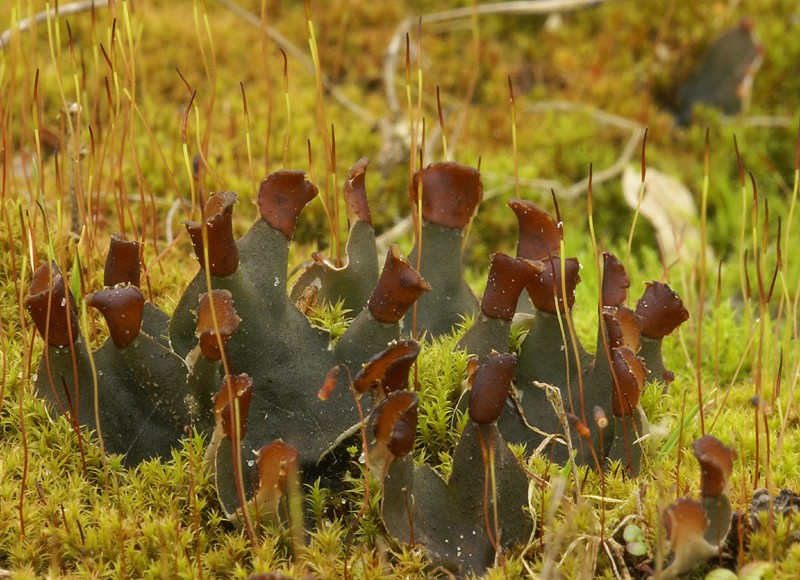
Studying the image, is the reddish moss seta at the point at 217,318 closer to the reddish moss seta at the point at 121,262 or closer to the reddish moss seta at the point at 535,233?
the reddish moss seta at the point at 121,262

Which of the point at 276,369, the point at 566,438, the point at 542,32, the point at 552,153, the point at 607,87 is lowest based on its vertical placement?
the point at 566,438

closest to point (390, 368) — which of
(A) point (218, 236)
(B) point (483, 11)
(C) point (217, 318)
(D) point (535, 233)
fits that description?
(C) point (217, 318)

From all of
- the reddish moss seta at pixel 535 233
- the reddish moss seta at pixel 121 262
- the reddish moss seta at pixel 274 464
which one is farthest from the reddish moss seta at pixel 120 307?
the reddish moss seta at pixel 535 233

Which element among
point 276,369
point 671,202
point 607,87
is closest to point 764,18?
point 607,87

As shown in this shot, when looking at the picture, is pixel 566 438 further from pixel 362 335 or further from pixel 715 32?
pixel 715 32

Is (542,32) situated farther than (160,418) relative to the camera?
Yes

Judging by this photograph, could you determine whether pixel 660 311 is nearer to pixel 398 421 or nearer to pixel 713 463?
pixel 713 463

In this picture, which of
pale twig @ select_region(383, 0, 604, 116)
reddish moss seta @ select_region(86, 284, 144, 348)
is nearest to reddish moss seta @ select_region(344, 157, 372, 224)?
reddish moss seta @ select_region(86, 284, 144, 348)
